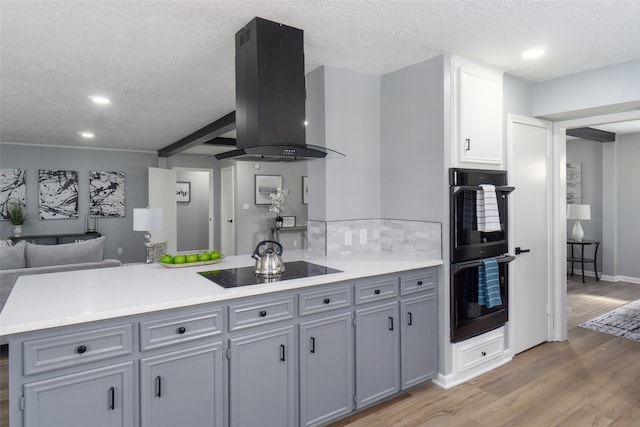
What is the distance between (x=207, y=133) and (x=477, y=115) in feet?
12.5

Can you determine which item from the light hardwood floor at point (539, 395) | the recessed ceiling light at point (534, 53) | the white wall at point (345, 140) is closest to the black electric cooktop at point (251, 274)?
the white wall at point (345, 140)

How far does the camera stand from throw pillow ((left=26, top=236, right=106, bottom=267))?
3869 mm

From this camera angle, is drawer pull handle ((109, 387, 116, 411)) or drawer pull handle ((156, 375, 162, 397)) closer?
drawer pull handle ((109, 387, 116, 411))

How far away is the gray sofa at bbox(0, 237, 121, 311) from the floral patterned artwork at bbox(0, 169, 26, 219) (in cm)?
394

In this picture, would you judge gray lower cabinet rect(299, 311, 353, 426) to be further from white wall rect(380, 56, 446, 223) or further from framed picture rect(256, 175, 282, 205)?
framed picture rect(256, 175, 282, 205)

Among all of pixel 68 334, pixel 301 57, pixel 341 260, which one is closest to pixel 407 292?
pixel 341 260

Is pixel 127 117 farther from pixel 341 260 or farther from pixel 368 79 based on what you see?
pixel 341 260

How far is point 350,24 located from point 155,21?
3.84 ft

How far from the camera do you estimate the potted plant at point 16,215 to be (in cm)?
685

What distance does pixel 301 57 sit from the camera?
8.02 feet

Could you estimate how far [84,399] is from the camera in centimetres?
161

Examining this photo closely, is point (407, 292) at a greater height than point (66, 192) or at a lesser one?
lesser

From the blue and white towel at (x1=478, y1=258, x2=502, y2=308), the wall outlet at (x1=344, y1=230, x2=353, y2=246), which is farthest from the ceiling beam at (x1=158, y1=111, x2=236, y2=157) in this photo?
the blue and white towel at (x1=478, y1=258, x2=502, y2=308)

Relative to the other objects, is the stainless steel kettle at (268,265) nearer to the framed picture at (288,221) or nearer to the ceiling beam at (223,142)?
the ceiling beam at (223,142)
